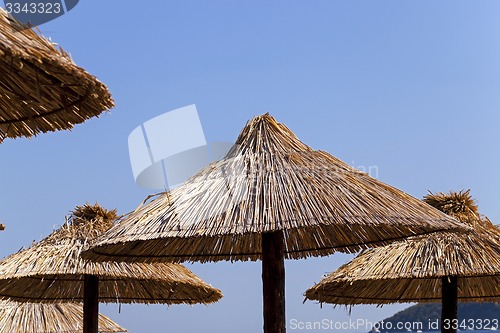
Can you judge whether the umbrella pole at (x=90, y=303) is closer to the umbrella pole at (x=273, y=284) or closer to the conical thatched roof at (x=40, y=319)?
the conical thatched roof at (x=40, y=319)

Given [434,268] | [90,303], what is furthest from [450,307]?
[90,303]

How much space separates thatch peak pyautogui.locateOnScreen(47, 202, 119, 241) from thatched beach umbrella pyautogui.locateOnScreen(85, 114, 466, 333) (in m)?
2.05

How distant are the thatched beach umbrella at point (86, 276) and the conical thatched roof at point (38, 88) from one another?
3.60 meters

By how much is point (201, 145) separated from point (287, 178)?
2.15 ft

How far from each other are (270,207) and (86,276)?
3702 millimetres

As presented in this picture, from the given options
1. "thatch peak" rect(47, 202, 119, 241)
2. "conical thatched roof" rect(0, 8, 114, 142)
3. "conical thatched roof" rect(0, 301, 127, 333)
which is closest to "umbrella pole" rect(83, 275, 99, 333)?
"thatch peak" rect(47, 202, 119, 241)

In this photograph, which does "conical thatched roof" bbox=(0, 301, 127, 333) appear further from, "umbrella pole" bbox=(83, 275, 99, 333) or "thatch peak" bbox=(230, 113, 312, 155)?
"thatch peak" bbox=(230, 113, 312, 155)

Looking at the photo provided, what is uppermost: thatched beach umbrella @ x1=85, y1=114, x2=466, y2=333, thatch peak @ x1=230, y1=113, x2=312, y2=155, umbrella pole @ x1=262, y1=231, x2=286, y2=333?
thatch peak @ x1=230, y1=113, x2=312, y2=155

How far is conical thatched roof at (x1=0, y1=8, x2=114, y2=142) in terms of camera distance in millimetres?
2938

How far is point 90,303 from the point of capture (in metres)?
7.71

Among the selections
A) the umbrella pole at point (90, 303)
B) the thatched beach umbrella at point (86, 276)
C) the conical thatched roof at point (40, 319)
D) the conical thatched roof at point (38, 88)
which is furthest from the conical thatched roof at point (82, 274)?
the conical thatched roof at point (38, 88)

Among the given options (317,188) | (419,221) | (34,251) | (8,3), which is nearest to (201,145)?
(317,188)

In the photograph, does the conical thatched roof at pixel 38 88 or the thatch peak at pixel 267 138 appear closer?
the conical thatched roof at pixel 38 88

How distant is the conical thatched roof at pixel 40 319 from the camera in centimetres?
991
